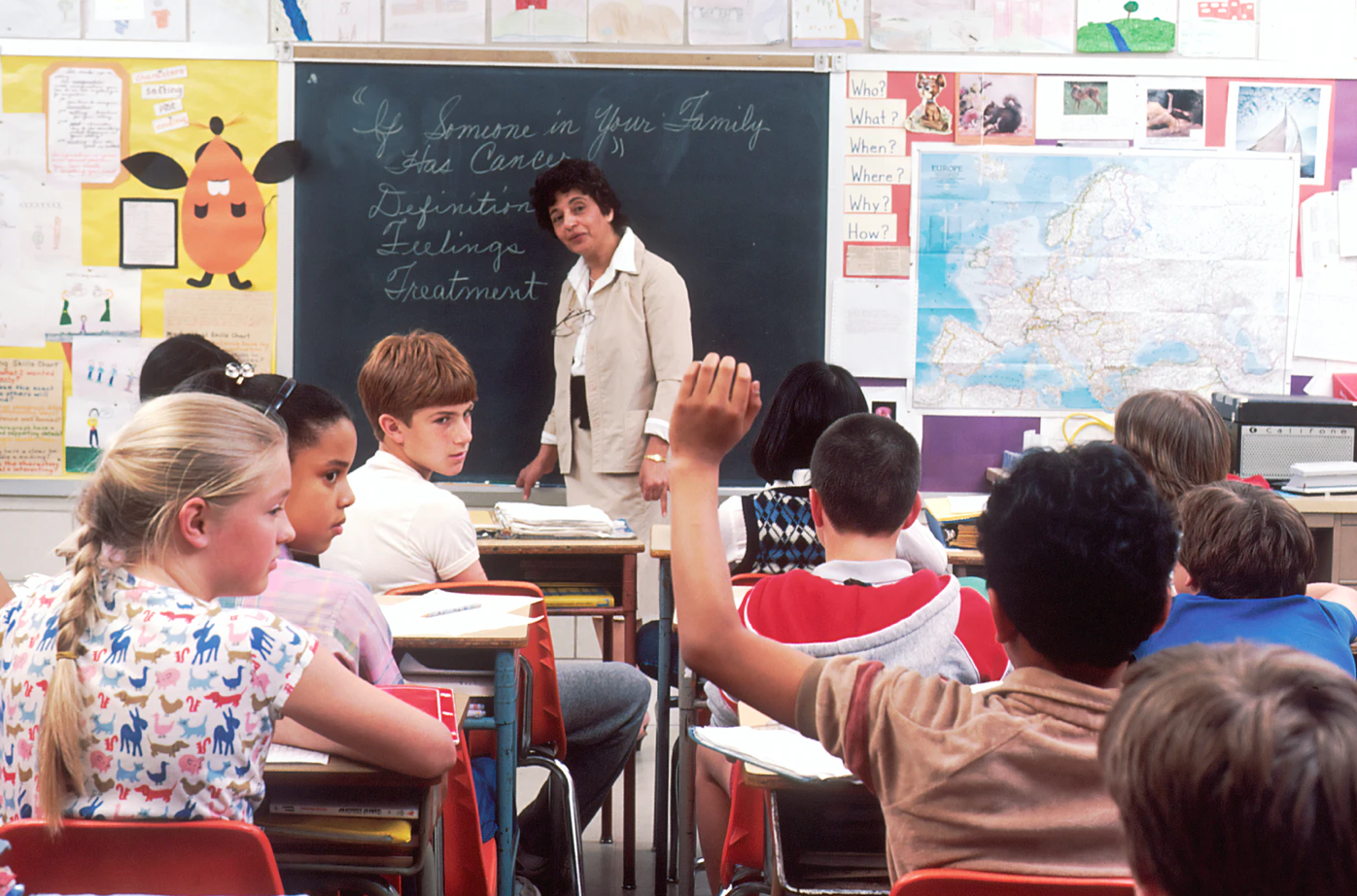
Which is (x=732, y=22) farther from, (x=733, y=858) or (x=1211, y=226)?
(x=733, y=858)

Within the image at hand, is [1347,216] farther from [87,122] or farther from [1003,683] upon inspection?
[87,122]

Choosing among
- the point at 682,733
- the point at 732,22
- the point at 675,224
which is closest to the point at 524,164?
the point at 675,224

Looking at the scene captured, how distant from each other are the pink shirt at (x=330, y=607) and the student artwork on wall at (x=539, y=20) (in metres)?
2.97

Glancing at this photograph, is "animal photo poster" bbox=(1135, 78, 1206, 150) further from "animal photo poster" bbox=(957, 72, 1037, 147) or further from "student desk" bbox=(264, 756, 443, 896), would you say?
"student desk" bbox=(264, 756, 443, 896)

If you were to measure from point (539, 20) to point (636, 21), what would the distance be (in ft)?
1.13

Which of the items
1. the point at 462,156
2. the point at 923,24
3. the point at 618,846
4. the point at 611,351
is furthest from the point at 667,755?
the point at 923,24

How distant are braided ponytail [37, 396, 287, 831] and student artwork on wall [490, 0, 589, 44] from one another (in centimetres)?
314

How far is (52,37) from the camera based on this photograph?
4.11 m

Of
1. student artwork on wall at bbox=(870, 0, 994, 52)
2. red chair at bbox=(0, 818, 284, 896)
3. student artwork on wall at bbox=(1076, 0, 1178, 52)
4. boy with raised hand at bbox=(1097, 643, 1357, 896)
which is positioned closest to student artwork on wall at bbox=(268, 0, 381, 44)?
student artwork on wall at bbox=(870, 0, 994, 52)

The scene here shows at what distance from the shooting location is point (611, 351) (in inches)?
162

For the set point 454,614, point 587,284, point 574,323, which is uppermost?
point 587,284

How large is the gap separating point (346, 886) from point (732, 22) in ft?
11.4

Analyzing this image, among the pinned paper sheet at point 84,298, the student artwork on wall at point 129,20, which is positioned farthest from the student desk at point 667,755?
the student artwork on wall at point 129,20

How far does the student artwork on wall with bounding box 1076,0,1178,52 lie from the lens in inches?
165
